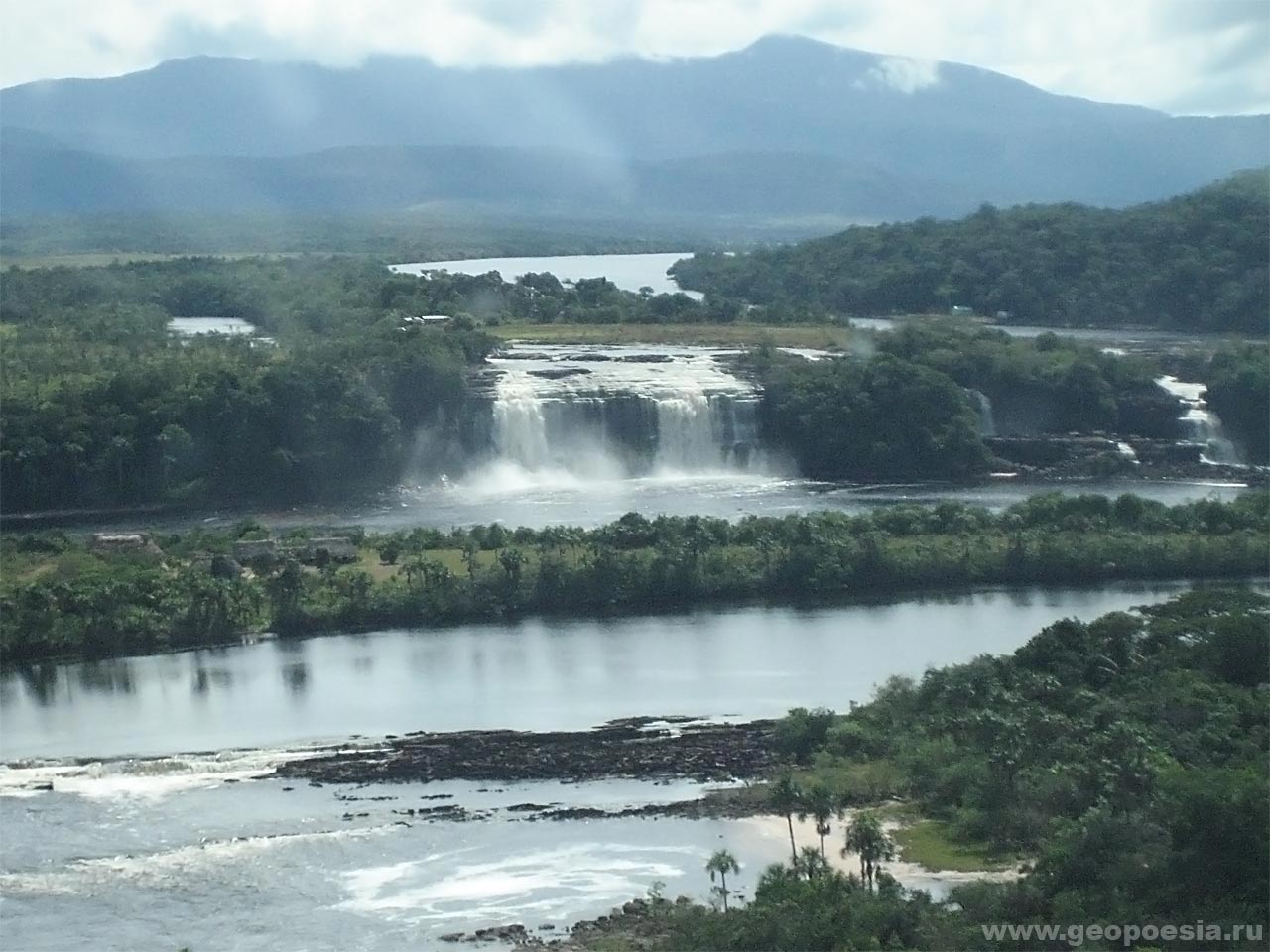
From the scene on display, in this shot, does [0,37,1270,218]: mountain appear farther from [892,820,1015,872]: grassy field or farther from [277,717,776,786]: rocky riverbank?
[892,820,1015,872]: grassy field

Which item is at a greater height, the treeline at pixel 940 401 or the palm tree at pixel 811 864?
the treeline at pixel 940 401

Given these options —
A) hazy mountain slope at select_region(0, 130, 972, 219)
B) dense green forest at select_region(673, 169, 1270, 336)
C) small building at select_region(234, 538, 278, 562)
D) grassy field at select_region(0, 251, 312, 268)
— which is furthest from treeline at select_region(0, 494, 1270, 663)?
hazy mountain slope at select_region(0, 130, 972, 219)

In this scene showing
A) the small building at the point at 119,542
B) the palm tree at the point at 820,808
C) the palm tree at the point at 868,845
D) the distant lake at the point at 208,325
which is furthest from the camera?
the distant lake at the point at 208,325

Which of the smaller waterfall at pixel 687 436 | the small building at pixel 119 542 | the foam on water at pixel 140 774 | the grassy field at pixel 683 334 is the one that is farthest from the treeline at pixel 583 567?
the grassy field at pixel 683 334

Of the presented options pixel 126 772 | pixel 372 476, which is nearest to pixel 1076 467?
pixel 372 476

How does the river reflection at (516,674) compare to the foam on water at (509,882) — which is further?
the river reflection at (516,674)

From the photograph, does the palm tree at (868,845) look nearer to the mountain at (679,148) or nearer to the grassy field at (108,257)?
the grassy field at (108,257)
